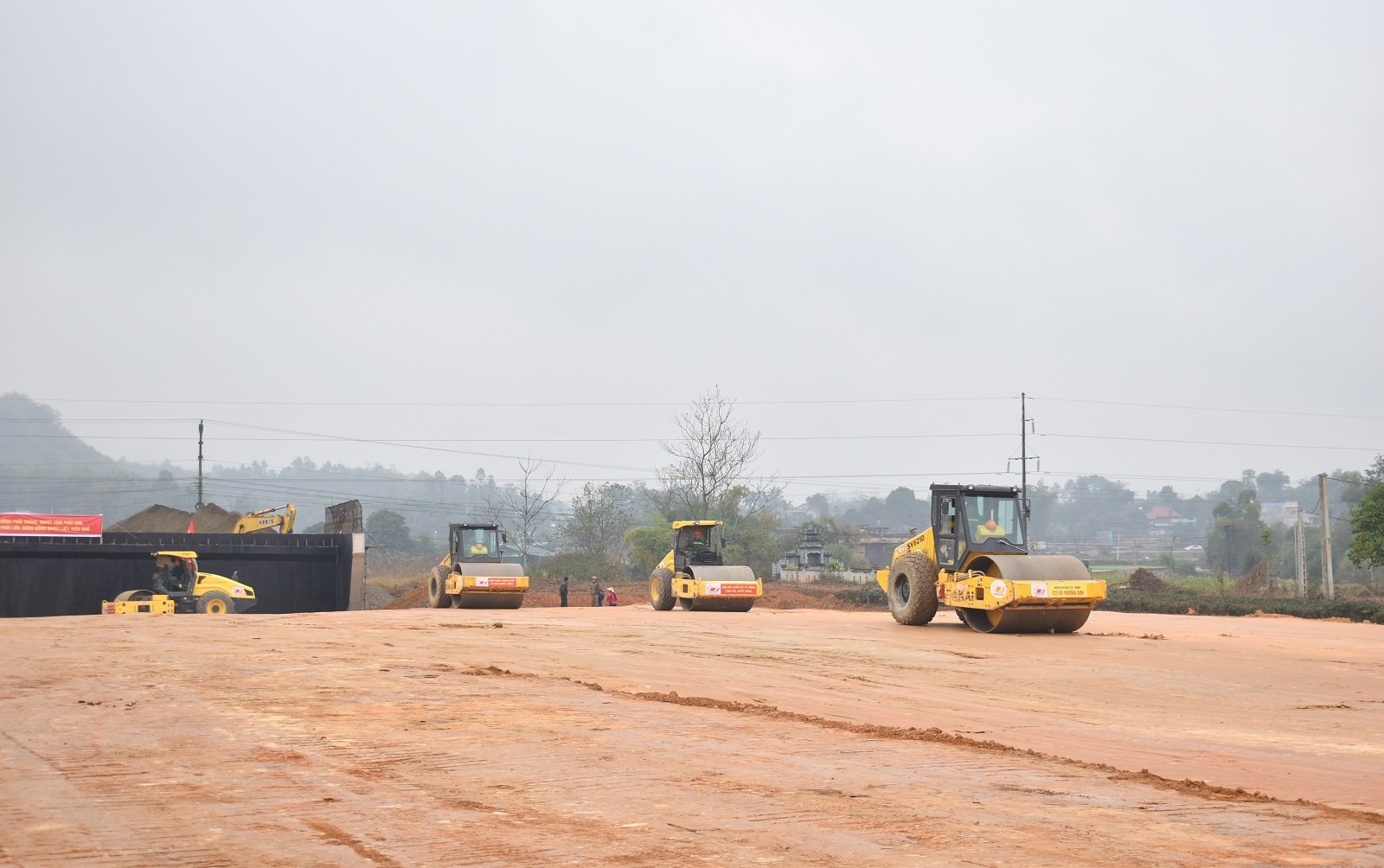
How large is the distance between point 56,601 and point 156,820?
40.8 m

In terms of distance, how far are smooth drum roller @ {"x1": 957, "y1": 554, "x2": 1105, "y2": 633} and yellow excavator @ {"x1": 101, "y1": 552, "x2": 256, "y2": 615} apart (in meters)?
22.8

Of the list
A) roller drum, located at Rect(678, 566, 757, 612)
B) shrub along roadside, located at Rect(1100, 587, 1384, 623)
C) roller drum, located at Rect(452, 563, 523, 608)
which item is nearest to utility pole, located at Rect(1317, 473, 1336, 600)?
shrub along roadside, located at Rect(1100, 587, 1384, 623)

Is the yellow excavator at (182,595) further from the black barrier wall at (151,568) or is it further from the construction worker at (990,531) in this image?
the construction worker at (990,531)

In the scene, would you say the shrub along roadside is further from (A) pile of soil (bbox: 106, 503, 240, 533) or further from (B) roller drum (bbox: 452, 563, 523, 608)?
(A) pile of soil (bbox: 106, 503, 240, 533)

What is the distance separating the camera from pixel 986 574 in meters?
22.4

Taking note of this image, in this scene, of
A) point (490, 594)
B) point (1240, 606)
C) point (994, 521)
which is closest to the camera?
point (994, 521)

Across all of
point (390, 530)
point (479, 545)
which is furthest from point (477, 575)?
point (390, 530)

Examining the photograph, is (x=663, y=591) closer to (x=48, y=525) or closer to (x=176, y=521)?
(x=48, y=525)

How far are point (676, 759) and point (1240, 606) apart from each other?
107 ft

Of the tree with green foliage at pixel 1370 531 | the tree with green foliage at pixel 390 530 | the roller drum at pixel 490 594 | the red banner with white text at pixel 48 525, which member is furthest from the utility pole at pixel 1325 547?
the tree with green foliage at pixel 390 530

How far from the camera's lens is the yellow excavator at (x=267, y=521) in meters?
46.6

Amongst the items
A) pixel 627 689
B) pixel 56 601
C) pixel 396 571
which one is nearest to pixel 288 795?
pixel 627 689

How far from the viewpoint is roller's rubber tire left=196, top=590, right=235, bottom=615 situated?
34.7 meters

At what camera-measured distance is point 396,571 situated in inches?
3602
